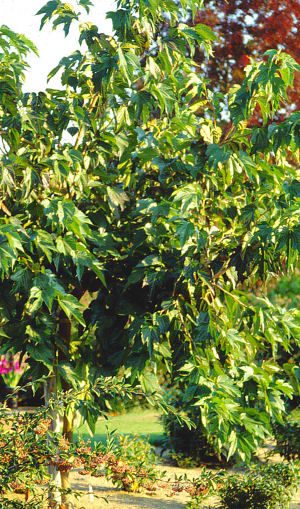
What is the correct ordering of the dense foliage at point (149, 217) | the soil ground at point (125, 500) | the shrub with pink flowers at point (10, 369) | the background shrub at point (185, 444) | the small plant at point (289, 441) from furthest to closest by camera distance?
the shrub with pink flowers at point (10, 369), the background shrub at point (185, 444), the small plant at point (289, 441), the soil ground at point (125, 500), the dense foliage at point (149, 217)

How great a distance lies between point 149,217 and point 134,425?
21.3 ft

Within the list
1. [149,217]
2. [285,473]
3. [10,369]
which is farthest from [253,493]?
[10,369]

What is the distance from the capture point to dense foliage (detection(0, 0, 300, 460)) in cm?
280

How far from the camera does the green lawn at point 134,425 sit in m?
8.16

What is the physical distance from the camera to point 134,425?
9.10 meters

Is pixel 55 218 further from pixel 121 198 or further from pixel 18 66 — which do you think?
pixel 18 66

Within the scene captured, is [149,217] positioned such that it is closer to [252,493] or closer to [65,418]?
[65,418]

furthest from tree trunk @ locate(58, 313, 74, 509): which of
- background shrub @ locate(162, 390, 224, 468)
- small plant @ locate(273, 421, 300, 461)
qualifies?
background shrub @ locate(162, 390, 224, 468)

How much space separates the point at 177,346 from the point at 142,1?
1.85 m

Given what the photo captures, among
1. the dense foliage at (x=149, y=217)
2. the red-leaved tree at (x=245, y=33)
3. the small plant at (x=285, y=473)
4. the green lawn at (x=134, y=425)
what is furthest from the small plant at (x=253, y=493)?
the red-leaved tree at (x=245, y=33)

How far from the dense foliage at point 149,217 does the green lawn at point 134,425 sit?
4.65m

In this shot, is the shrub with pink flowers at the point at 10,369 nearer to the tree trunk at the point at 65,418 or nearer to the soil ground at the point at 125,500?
the soil ground at the point at 125,500

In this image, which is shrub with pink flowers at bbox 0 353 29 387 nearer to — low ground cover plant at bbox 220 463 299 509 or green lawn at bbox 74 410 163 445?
green lawn at bbox 74 410 163 445

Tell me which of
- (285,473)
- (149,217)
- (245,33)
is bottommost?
(285,473)
